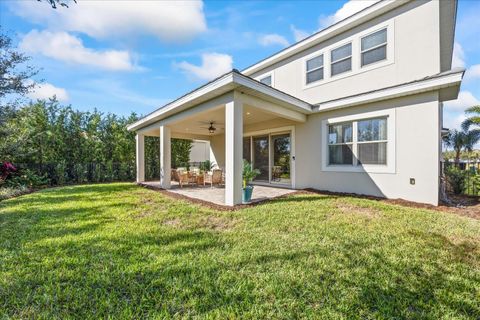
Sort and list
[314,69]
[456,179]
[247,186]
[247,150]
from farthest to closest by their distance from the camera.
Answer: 1. [247,150]
2. [314,69]
3. [456,179]
4. [247,186]

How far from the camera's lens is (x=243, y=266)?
9.62 ft

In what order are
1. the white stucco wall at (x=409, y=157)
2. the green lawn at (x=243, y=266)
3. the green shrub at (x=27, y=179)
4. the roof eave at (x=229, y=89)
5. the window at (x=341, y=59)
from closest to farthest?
the green lawn at (x=243, y=266) < the roof eave at (x=229, y=89) < the white stucco wall at (x=409, y=157) < the window at (x=341, y=59) < the green shrub at (x=27, y=179)

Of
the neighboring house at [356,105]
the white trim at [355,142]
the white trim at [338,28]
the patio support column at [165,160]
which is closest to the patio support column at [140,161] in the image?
the neighboring house at [356,105]

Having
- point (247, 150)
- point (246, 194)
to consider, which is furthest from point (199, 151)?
point (246, 194)

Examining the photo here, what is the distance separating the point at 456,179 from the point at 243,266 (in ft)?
32.8

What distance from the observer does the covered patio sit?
5.98 metres

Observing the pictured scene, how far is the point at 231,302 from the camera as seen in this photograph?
2.25 metres

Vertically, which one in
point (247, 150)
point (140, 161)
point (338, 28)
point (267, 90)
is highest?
point (338, 28)

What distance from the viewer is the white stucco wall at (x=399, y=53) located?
6352 millimetres

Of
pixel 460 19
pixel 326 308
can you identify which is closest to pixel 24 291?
pixel 326 308

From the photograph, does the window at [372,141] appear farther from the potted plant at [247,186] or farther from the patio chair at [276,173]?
the potted plant at [247,186]

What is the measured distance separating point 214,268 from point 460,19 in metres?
10.9

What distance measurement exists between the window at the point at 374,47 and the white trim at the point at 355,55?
0.37 ft

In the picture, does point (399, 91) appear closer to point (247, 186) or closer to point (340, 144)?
point (340, 144)
